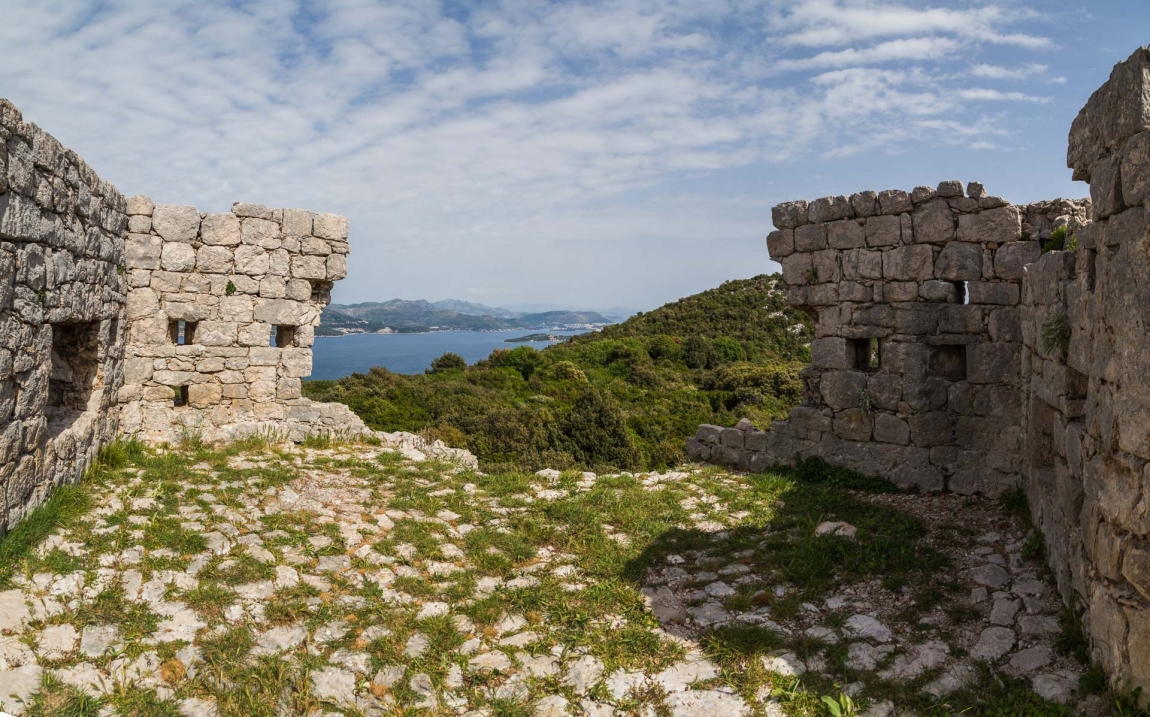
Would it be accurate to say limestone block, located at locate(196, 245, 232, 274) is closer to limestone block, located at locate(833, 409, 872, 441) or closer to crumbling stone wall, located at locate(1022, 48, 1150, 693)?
limestone block, located at locate(833, 409, 872, 441)

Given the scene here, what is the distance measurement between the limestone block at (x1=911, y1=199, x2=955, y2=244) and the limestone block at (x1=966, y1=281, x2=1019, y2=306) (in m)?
0.57

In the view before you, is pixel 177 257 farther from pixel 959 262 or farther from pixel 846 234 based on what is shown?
pixel 959 262

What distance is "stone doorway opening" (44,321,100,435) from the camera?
7.42 meters

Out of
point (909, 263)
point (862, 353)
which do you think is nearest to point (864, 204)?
point (909, 263)

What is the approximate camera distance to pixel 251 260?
29.6 feet

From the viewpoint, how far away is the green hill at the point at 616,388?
14430 millimetres

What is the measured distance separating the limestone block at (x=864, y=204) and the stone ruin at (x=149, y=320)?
5.57 metres

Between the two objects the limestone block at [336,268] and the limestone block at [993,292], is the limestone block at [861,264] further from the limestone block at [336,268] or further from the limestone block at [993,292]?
the limestone block at [336,268]

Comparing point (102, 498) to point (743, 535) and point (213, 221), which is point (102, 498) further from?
point (743, 535)

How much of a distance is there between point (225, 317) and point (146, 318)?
2.78 ft

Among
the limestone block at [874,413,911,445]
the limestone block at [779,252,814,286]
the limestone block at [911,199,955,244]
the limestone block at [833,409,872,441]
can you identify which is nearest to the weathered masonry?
the limestone block at [779,252,814,286]

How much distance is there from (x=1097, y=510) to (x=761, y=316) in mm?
29978

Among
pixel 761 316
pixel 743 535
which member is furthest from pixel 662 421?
pixel 761 316

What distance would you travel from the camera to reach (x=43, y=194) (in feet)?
18.9
